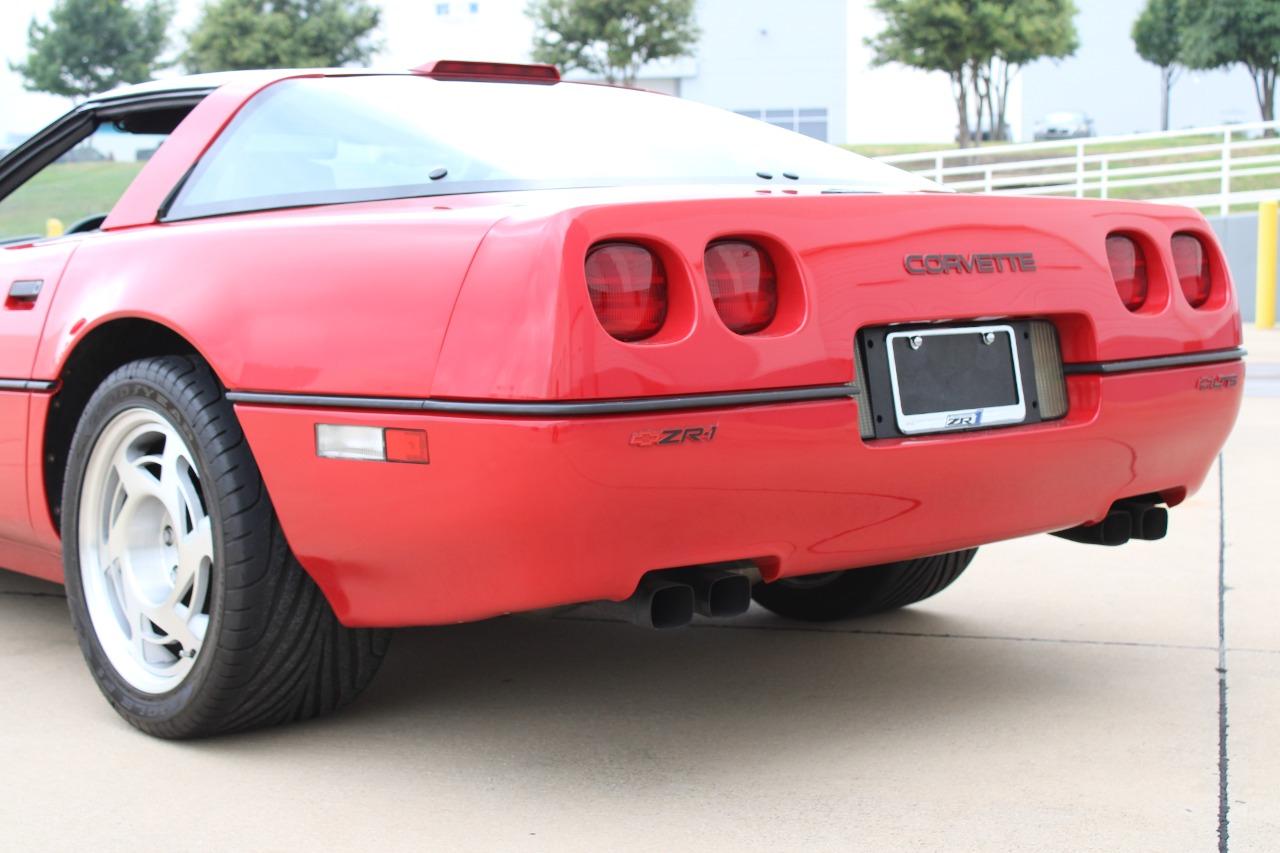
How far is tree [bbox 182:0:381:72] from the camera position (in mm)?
49656

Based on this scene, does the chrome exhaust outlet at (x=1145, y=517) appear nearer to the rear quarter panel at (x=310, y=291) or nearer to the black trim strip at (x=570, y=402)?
the black trim strip at (x=570, y=402)

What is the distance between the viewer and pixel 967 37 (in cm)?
4222

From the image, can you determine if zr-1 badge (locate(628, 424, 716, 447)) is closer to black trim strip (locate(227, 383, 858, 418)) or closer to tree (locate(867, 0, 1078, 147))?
black trim strip (locate(227, 383, 858, 418))

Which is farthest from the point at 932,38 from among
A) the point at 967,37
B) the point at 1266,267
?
the point at 1266,267

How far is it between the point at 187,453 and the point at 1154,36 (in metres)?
59.4

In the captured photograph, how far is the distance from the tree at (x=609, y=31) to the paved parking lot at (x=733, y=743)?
4528cm

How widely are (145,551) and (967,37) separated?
137ft

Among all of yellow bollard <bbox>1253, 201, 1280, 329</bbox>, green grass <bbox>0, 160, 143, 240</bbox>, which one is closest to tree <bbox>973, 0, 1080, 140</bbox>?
yellow bollard <bbox>1253, 201, 1280, 329</bbox>

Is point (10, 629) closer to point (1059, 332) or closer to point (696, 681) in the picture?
point (696, 681)

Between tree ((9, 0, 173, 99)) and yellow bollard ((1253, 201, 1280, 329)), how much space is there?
153ft

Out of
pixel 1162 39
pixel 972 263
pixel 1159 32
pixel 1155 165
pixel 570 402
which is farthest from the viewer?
pixel 1162 39

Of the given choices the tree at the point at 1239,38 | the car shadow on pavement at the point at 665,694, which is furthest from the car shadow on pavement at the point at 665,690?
the tree at the point at 1239,38

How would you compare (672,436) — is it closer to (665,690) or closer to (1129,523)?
(665,690)

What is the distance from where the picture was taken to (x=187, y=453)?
9.56 feet
